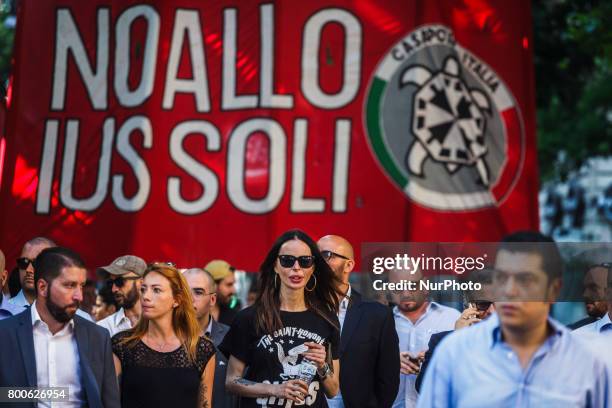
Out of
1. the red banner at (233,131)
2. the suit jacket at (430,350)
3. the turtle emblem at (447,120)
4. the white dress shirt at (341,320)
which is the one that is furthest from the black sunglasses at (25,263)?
the turtle emblem at (447,120)

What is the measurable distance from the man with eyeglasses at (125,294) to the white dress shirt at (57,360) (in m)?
2.77

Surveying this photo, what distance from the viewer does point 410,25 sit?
1644 cm

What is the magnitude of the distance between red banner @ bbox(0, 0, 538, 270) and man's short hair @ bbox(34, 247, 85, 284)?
27.5 feet

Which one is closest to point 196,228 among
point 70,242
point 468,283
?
point 70,242

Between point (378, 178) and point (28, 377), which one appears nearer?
point (28, 377)

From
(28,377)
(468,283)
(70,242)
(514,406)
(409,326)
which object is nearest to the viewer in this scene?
(514,406)

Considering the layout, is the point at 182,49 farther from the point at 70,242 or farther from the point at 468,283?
the point at 468,283

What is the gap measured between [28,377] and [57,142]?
945 centimetres

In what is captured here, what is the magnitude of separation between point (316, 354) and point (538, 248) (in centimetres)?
271

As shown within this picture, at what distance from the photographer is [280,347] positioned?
24.7 feet

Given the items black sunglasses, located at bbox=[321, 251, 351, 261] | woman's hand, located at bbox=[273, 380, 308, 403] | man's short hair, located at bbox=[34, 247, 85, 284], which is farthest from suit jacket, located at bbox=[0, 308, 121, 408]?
black sunglasses, located at bbox=[321, 251, 351, 261]

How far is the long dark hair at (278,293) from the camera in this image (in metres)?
7.59

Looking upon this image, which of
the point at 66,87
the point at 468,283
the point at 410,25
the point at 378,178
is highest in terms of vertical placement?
the point at 410,25

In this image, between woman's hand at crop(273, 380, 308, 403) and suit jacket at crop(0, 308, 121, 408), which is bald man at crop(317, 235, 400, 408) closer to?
woman's hand at crop(273, 380, 308, 403)
